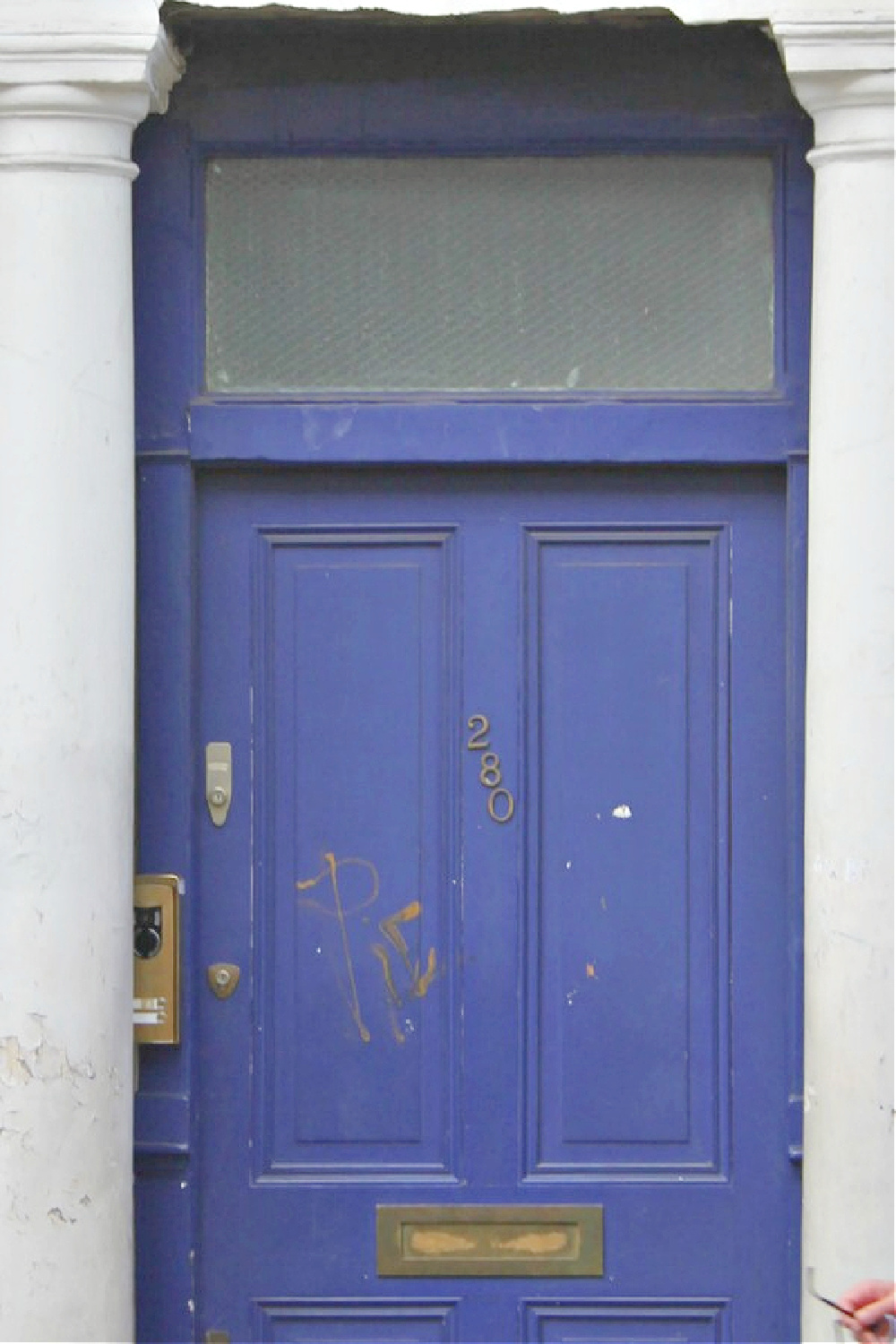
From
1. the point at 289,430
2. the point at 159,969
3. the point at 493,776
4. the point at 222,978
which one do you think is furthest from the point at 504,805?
the point at 289,430

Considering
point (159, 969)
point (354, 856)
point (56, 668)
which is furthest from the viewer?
point (354, 856)

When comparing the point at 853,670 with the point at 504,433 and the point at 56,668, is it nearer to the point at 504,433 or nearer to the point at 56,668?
the point at 504,433

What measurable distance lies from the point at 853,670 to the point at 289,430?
142cm

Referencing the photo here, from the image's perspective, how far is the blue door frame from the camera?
496cm

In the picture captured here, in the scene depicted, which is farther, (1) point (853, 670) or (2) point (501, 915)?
(2) point (501, 915)

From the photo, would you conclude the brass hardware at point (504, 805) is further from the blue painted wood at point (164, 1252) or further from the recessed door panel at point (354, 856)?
the blue painted wood at point (164, 1252)

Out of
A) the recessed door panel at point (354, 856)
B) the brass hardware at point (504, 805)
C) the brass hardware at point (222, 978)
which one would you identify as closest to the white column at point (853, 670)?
the brass hardware at point (504, 805)

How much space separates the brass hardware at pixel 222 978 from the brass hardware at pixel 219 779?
0.34 metres

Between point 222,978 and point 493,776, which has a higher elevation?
point 493,776

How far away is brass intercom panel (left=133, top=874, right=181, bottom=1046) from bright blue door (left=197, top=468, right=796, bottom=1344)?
0.40 feet

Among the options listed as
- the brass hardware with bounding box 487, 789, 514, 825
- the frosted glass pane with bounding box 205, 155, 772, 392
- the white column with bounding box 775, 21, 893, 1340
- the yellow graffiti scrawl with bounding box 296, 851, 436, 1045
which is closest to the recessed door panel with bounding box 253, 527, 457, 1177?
the yellow graffiti scrawl with bounding box 296, 851, 436, 1045

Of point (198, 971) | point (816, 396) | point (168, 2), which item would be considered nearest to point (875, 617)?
point (816, 396)

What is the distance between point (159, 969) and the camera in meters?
4.92

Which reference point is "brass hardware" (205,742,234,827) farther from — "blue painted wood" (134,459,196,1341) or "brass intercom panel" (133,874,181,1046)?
"brass intercom panel" (133,874,181,1046)
